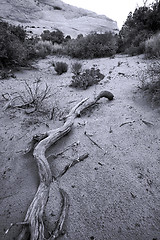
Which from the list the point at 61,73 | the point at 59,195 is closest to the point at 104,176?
the point at 59,195

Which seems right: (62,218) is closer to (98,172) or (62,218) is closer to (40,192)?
(40,192)

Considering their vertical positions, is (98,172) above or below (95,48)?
below

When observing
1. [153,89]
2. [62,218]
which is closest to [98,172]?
[62,218]

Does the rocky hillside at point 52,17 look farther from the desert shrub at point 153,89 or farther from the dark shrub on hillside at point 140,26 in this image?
the desert shrub at point 153,89

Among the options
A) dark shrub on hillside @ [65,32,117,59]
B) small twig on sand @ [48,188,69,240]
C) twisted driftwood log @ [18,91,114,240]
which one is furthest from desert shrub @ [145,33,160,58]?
small twig on sand @ [48,188,69,240]

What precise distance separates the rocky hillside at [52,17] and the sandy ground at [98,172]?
1685 centimetres

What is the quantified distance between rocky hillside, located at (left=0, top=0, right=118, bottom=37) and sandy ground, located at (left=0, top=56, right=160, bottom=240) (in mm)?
16850

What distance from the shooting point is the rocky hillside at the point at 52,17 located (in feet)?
57.8

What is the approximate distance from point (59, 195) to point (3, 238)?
55 cm

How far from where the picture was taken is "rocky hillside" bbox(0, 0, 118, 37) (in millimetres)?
17620

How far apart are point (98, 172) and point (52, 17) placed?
26474 mm

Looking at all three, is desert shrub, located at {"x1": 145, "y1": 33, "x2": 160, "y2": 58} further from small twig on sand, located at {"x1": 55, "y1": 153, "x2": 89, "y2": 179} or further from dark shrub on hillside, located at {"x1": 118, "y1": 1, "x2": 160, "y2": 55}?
small twig on sand, located at {"x1": 55, "y1": 153, "x2": 89, "y2": 179}

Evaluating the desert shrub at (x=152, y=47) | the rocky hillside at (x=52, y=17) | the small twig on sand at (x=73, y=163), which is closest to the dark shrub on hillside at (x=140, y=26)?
the desert shrub at (x=152, y=47)

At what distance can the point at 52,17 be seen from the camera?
2155 cm
